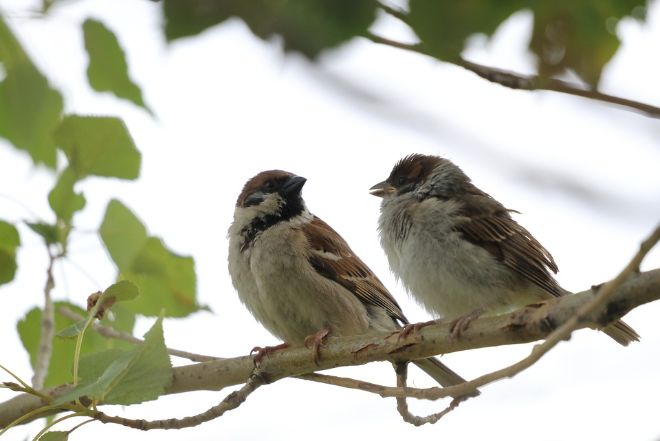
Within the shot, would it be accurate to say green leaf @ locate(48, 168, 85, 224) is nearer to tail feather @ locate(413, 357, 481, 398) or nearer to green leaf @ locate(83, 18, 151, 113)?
green leaf @ locate(83, 18, 151, 113)

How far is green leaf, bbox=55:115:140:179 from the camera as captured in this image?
108 inches

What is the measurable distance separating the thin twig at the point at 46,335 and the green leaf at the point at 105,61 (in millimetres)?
621

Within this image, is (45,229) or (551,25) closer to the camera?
(551,25)

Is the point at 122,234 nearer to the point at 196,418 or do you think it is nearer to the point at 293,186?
the point at 196,418

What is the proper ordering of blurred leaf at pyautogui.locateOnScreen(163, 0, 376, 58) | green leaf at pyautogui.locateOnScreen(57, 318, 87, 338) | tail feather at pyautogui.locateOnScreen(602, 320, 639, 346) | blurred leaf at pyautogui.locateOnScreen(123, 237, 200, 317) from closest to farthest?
blurred leaf at pyautogui.locateOnScreen(163, 0, 376, 58) < green leaf at pyautogui.locateOnScreen(57, 318, 87, 338) < blurred leaf at pyautogui.locateOnScreen(123, 237, 200, 317) < tail feather at pyautogui.locateOnScreen(602, 320, 639, 346)

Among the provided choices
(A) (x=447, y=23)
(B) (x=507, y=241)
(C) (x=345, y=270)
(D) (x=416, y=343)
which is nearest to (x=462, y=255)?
(B) (x=507, y=241)

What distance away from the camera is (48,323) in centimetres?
281

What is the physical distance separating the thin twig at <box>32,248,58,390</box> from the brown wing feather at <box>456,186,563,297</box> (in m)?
1.77

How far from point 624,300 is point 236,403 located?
1285mm

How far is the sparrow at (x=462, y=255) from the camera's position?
12.1ft

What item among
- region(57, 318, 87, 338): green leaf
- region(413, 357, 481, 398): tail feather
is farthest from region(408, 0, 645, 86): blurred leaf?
region(413, 357, 481, 398): tail feather

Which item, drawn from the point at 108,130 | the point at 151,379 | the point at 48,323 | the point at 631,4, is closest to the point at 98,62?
the point at 108,130

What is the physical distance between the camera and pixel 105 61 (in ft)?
8.41

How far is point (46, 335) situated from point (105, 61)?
89 cm
